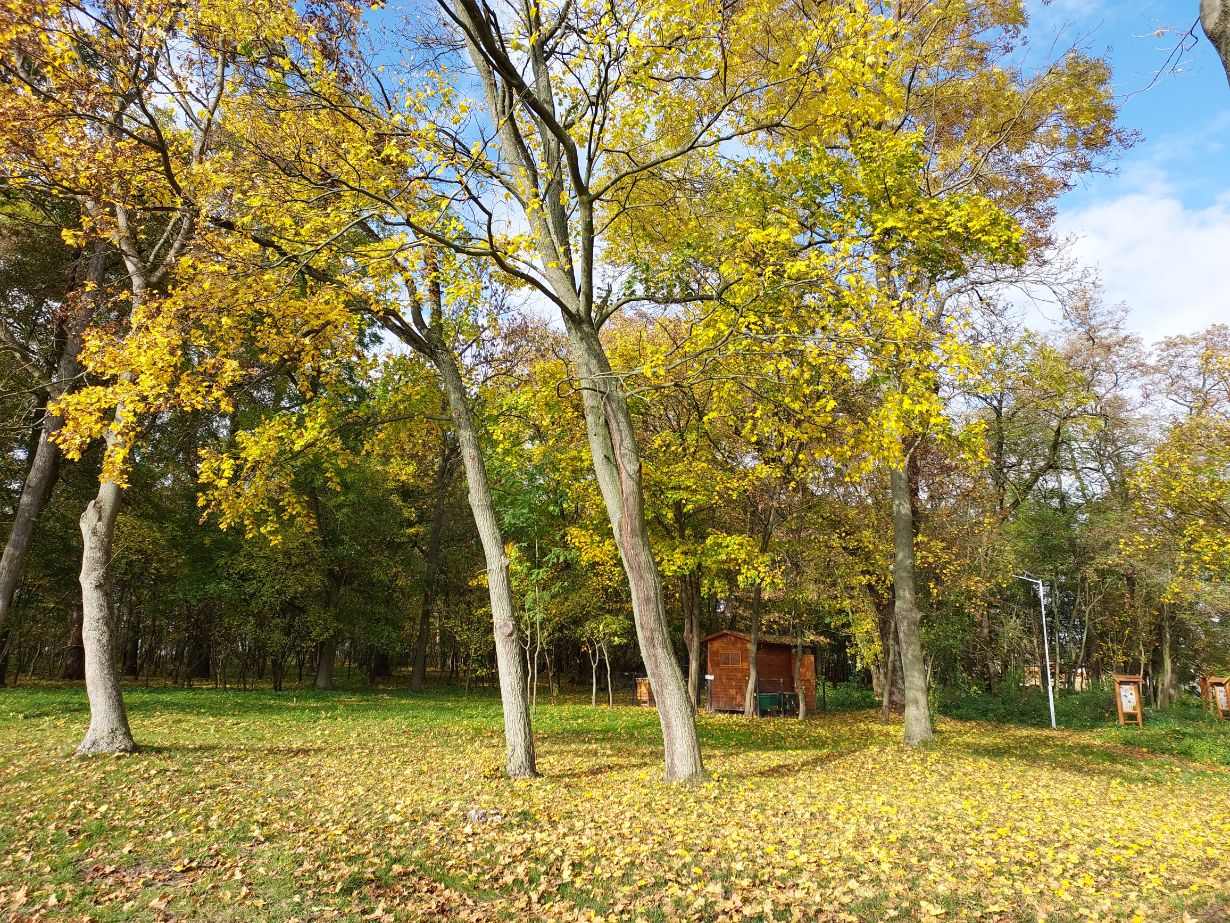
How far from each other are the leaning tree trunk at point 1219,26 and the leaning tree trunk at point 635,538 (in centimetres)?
571

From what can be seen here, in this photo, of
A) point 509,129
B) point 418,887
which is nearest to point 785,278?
point 509,129

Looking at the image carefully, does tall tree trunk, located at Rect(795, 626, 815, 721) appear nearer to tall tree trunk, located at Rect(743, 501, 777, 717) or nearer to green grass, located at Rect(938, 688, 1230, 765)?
tall tree trunk, located at Rect(743, 501, 777, 717)

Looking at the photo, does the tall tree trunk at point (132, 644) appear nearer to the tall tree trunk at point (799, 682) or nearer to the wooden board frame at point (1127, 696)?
the tall tree trunk at point (799, 682)

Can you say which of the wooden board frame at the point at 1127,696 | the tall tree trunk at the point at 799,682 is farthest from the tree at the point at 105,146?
the wooden board frame at the point at 1127,696

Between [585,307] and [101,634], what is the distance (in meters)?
7.49

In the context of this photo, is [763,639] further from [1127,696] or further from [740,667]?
[1127,696]

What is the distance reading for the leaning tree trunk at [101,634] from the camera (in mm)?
8531

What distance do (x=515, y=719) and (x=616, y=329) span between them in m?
15.8

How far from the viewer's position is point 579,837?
18.5 feet

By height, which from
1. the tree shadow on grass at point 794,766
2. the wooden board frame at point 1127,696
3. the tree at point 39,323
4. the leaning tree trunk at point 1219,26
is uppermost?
the tree at point 39,323

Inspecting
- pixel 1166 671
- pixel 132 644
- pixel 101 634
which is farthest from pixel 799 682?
pixel 132 644

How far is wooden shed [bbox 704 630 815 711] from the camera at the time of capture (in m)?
21.2

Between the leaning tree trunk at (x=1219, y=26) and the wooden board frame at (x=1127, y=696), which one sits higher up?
the leaning tree trunk at (x=1219, y=26)

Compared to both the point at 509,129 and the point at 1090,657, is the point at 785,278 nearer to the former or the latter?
the point at 509,129
